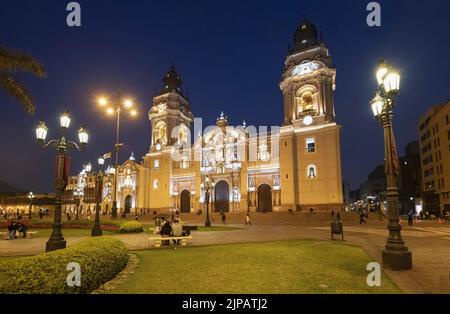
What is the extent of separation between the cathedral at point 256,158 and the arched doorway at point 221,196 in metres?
0.18

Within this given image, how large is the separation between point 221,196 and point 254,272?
150 ft

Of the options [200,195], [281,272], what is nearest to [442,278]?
[281,272]

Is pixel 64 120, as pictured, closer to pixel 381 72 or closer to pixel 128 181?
pixel 381 72

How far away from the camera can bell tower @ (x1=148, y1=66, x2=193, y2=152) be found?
199ft

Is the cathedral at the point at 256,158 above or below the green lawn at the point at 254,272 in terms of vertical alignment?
above

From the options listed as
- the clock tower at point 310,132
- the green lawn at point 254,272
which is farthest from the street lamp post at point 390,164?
the clock tower at point 310,132

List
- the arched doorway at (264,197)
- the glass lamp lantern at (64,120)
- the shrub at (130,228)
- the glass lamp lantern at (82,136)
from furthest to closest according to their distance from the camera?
the arched doorway at (264,197) < the shrub at (130,228) < the glass lamp lantern at (82,136) < the glass lamp lantern at (64,120)

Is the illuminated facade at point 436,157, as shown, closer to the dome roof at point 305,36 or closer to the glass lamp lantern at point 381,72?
the dome roof at point 305,36

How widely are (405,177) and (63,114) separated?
85.7 meters

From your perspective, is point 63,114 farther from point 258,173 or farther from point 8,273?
point 258,173

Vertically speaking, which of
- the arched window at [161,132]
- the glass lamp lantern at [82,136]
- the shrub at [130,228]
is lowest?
the shrub at [130,228]

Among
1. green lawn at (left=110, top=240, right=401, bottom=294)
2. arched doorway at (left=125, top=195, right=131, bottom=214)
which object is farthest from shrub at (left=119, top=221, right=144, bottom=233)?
arched doorway at (left=125, top=195, right=131, bottom=214)

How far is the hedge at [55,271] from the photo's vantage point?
4852mm
